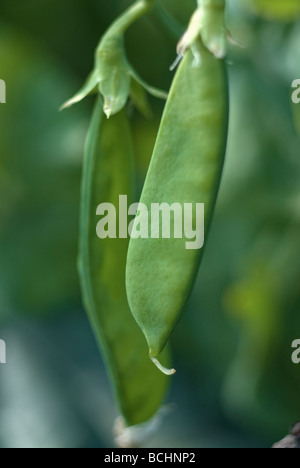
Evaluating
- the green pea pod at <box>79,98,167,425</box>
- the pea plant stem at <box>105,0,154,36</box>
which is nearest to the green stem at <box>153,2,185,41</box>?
the pea plant stem at <box>105,0,154,36</box>

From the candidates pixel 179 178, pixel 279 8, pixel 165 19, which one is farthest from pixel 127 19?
pixel 279 8

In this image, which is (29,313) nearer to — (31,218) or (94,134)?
(31,218)

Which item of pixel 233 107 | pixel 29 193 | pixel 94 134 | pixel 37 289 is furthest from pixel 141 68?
pixel 94 134

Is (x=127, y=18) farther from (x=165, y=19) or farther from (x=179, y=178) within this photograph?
(x=179, y=178)

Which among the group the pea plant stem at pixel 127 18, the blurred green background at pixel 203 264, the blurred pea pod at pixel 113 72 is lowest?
the blurred green background at pixel 203 264

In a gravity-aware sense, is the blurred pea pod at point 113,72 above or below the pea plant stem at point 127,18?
below

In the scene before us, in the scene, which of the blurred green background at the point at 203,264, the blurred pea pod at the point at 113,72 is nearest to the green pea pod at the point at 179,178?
the blurred pea pod at the point at 113,72

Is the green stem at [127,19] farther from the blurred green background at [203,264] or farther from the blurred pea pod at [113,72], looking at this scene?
the blurred green background at [203,264]

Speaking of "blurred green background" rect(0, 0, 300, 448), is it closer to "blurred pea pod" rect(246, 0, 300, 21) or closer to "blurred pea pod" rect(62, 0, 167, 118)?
"blurred pea pod" rect(246, 0, 300, 21)
